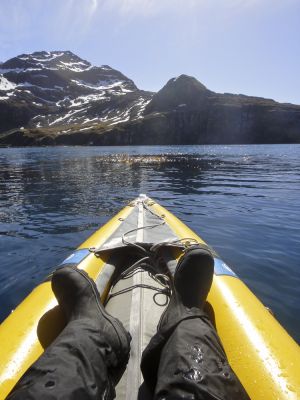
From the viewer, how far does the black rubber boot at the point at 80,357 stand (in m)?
2.10

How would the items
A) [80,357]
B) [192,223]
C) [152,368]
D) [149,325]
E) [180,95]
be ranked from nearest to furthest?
[80,357] → [152,368] → [149,325] → [192,223] → [180,95]

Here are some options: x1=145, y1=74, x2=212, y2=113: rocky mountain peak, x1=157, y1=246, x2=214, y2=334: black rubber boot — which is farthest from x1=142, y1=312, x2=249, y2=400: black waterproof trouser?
x1=145, y1=74, x2=212, y2=113: rocky mountain peak

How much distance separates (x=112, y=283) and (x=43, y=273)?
3.32 m

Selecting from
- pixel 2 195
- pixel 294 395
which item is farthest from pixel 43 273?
pixel 2 195

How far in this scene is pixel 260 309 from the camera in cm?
358

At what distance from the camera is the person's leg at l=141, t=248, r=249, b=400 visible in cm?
214

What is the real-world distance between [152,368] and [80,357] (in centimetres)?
65

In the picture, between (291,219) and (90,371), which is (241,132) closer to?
(291,219)

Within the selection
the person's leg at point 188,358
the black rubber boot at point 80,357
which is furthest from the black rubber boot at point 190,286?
the black rubber boot at point 80,357

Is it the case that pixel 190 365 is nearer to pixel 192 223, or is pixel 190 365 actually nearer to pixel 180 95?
pixel 192 223

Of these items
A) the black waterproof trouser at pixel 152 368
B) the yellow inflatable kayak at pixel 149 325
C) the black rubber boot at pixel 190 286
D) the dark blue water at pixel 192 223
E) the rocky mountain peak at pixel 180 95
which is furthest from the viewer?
the rocky mountain peak at pixel 180 95

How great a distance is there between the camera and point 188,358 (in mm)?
2365

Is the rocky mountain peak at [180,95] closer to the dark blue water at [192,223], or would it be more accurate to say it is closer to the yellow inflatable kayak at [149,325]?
the dark blue water at [192,223]

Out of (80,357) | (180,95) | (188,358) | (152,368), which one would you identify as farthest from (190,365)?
(180,95)
